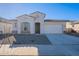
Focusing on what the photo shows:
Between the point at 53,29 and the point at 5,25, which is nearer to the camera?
the point at 5,25

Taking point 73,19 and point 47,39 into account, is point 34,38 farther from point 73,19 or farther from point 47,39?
point 73,19

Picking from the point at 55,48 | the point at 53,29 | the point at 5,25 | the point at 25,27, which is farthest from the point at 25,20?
the point at 55,48

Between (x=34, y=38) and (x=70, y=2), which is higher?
(x=70, y=2)

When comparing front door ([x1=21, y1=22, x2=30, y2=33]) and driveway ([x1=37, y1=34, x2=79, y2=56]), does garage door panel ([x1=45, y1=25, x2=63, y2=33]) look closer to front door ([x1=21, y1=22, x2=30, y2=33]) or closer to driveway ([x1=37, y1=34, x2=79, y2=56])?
driveway ([x1=37, y1=34, x2=79, y2=56])

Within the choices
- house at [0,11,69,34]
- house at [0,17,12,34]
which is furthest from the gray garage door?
house at [0,17,12,34]

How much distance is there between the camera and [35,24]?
5219 millimetres

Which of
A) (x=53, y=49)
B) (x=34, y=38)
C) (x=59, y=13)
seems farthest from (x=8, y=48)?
(x=59, y=13)

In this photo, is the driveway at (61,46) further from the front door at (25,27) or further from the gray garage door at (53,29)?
the front door at (25,27)

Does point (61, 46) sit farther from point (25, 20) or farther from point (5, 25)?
point (5, 25)

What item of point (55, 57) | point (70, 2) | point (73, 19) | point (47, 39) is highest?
point (70, 2)

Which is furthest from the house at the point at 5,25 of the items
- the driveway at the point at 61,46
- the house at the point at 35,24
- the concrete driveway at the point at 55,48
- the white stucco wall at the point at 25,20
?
the driveway at the point at 61,46

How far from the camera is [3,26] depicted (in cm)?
518

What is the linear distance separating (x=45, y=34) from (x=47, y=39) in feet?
0.35

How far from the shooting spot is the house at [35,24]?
5.19 meters
